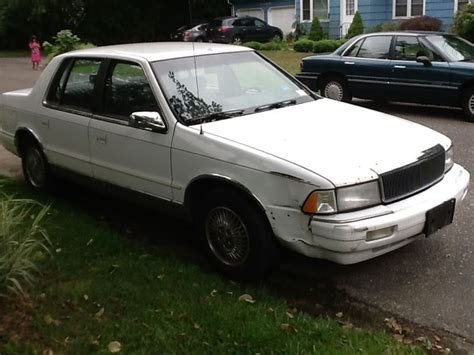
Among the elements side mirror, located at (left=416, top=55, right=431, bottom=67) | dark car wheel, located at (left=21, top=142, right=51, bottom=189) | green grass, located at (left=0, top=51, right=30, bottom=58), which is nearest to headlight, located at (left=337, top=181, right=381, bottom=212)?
dark car wheel, located at (left=21, top=142, right=51, bottom=189)

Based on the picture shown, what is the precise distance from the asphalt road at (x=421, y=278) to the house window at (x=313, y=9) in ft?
81.6

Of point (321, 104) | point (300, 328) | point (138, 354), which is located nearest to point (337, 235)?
point (300, 328)

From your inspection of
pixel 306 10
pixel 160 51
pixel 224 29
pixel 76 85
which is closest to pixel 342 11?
pixel 306 10

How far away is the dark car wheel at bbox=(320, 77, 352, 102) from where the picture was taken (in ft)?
37.4

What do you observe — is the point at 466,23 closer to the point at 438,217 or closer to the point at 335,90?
the point at 335,90

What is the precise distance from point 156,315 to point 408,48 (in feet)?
26.6

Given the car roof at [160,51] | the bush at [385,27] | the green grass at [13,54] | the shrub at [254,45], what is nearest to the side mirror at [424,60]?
the car roof at [160,51]

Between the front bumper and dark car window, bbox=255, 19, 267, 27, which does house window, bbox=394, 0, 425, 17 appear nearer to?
dark car window, bbox=255, 19, 267, 27

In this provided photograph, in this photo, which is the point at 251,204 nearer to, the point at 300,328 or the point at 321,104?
the point at 300,328

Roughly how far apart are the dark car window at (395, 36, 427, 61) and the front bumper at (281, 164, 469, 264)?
6.82m

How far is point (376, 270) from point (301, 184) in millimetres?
1184

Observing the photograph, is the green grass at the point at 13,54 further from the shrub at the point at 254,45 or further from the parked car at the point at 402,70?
the parked car at the point at 402,70

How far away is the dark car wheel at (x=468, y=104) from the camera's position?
9.89 m

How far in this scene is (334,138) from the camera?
434 centimetres
